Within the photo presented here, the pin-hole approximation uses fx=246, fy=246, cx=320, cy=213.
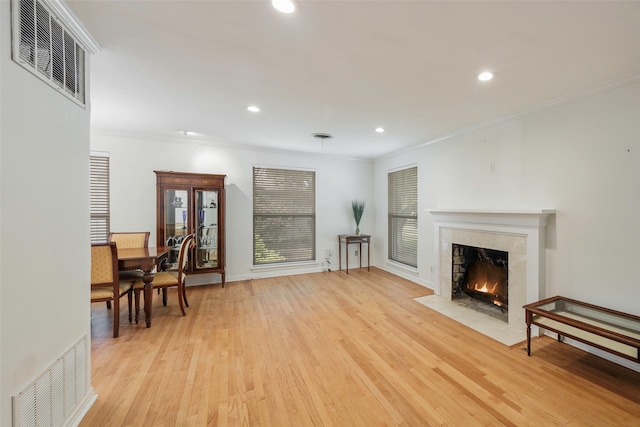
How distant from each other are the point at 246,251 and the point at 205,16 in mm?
3816

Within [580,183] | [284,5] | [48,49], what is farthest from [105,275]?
[580,183]

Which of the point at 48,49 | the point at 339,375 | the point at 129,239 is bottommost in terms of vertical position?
the point at 339,375

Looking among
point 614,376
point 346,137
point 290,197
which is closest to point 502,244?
point 614,376

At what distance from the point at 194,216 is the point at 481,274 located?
450 cm

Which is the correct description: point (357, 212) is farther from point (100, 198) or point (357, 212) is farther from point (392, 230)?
point (100, 198)

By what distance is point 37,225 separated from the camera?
1.25m

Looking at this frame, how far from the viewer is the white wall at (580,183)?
7.08 ft

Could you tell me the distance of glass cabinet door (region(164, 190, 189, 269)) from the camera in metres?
3.85

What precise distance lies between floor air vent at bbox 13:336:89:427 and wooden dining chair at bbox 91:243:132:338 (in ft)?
3.65

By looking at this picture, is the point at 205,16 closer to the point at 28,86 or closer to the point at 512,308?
the point at 28,86

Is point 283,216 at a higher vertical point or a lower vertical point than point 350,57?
lower

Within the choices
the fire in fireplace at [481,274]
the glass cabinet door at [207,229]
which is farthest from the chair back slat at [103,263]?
the fire in fireplace at [481,274]

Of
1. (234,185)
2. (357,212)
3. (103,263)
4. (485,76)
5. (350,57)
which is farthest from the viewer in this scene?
(357,212)

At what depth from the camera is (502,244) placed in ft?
9.87
